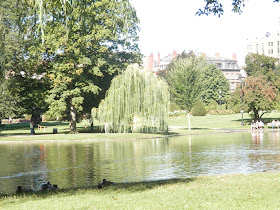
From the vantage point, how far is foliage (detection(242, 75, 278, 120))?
59469 millimetres

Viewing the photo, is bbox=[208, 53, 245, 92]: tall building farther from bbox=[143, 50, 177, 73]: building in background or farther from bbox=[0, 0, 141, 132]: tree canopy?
bbox=[0, 0, 141, 132]: tree canopy

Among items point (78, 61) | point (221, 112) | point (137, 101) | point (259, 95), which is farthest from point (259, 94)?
point (221, 112)

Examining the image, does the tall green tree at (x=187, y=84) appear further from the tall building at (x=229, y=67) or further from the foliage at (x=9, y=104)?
the tall building at (x=229, y=67)

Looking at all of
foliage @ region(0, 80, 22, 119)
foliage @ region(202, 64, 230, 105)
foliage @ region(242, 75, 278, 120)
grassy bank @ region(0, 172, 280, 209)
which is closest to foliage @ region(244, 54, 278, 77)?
foliage @ region(202, 64, 230, 105)

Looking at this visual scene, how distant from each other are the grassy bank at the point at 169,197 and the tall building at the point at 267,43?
179111 mm

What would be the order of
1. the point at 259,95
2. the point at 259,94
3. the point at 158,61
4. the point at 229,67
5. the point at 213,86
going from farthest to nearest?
the point at 158,61, the point at 229,67, the point at 213,86, the point at 259,95, the point at 259,94

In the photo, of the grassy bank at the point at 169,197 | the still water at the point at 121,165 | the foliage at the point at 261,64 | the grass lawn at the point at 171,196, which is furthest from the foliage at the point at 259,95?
the foliage at the point at 261,64

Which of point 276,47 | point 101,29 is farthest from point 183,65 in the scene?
point 276,47

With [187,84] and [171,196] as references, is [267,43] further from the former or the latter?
[171,196]

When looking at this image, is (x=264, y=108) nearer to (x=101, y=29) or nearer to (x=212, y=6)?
(x=101, y=29)

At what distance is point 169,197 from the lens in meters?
10.7

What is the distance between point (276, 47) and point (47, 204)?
606 feet

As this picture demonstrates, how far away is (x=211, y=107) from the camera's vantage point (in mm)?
95062

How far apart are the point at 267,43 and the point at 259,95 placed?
134 m
